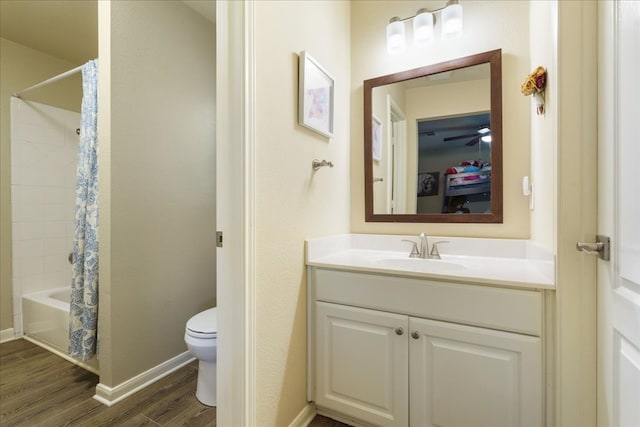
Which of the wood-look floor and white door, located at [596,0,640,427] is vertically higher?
white door, located at [596,0,640,427]

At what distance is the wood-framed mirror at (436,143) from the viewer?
150 centimetres

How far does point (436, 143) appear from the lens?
1.62m

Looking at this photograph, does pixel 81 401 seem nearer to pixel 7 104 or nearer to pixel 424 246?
pixel 424 246

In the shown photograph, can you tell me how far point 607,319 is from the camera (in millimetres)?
814

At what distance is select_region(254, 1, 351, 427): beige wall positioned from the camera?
1102mm

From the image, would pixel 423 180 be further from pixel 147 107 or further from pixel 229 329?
pixel 147 107

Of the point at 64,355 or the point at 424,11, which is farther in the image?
the point at 64,355

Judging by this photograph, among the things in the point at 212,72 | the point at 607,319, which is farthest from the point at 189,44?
the point at 607,319

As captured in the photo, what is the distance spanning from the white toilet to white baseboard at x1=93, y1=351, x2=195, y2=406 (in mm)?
356

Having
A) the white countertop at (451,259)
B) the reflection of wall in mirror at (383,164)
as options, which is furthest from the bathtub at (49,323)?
the reflection of wall in mirror at (383,164)

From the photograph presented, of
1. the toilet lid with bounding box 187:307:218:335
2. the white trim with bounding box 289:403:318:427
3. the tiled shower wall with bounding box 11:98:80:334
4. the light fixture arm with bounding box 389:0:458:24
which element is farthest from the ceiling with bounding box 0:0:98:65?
the white trim with bounding box 289:403:318:427

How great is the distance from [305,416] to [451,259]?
3.55 feet

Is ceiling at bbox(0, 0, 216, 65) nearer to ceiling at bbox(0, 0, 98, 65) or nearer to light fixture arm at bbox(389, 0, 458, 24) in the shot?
ceiling at bbox(0, 0, 98, 65)

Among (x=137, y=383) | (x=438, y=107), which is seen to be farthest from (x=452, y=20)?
(x=137, y=383)
